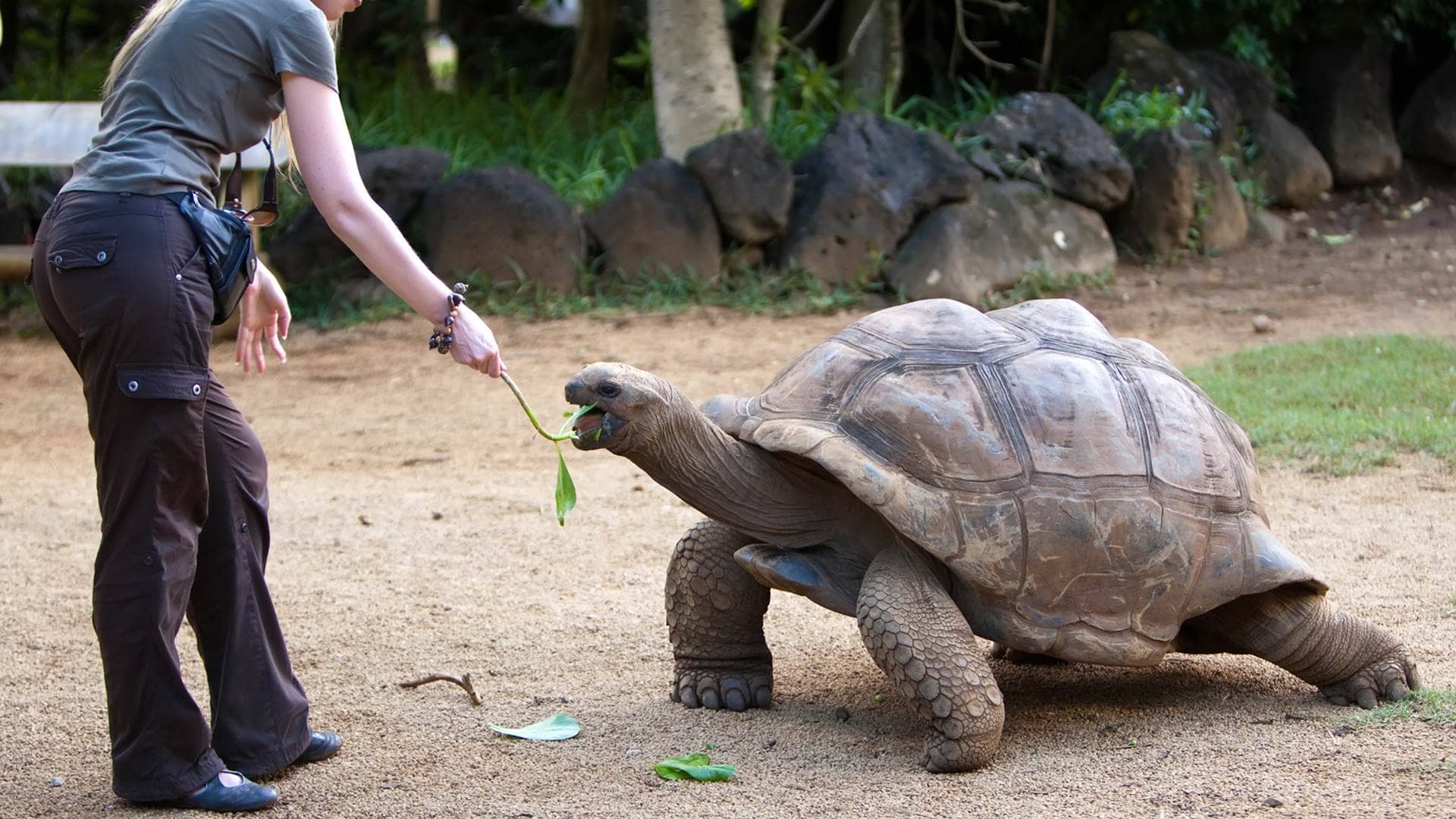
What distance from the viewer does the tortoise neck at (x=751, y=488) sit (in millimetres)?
2816

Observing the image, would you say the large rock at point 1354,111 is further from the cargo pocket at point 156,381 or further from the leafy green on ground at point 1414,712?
the cargo pocket at point 156,381

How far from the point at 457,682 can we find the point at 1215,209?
6.81 m

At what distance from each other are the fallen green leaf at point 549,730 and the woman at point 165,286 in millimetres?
562

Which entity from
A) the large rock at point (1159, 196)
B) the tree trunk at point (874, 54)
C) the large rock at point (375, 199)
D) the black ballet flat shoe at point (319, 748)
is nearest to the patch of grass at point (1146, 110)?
the large rock at point (1159, 196)

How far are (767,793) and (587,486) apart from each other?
2571 millimetres

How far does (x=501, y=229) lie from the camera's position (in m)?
7.60

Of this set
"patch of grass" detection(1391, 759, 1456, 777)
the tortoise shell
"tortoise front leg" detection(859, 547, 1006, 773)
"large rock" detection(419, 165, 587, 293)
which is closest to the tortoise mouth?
the tortoise shell

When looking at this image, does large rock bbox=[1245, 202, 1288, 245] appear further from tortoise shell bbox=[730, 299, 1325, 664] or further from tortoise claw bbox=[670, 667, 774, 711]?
tortoise claw bbox=[670, 667, 774, 711]

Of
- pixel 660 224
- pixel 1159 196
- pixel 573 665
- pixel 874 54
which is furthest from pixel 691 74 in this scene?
pixel 573 665

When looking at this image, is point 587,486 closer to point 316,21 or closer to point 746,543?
point 746,543

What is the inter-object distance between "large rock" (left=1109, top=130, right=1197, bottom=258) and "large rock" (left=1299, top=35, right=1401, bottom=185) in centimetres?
223

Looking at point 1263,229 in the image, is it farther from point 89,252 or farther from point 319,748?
point 89,252

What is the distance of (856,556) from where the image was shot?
9.50 feet

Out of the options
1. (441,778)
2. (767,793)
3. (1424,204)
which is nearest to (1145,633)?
(767,793)
